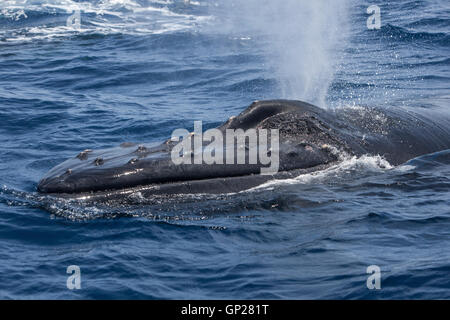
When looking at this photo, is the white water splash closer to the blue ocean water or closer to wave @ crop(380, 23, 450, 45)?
the blue ocean water

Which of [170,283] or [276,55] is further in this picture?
[276,55]

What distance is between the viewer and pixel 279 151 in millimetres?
9898

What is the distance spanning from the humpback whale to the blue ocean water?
21cm

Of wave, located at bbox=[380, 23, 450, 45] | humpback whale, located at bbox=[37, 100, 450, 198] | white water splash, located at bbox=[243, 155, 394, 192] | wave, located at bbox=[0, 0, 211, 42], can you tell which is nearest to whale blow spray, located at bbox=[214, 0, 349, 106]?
wave, located at bbox=[380, 23, 450, 45]

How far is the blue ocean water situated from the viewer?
7.87 m

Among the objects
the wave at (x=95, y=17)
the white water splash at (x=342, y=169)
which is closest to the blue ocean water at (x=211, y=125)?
the white water splash at (x=342, y=169)

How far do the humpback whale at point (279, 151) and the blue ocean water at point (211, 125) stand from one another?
21 centimetres

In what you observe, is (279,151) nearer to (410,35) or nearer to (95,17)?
(410,35)

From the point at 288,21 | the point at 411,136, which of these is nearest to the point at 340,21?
the point at 288,21

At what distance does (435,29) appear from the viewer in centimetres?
2469

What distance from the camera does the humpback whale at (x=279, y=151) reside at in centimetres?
921

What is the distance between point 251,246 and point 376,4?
23.3 metres

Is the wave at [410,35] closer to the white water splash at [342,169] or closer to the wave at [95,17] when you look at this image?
the wave at [95,17]

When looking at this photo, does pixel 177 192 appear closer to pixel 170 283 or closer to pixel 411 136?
pixel 170 283
